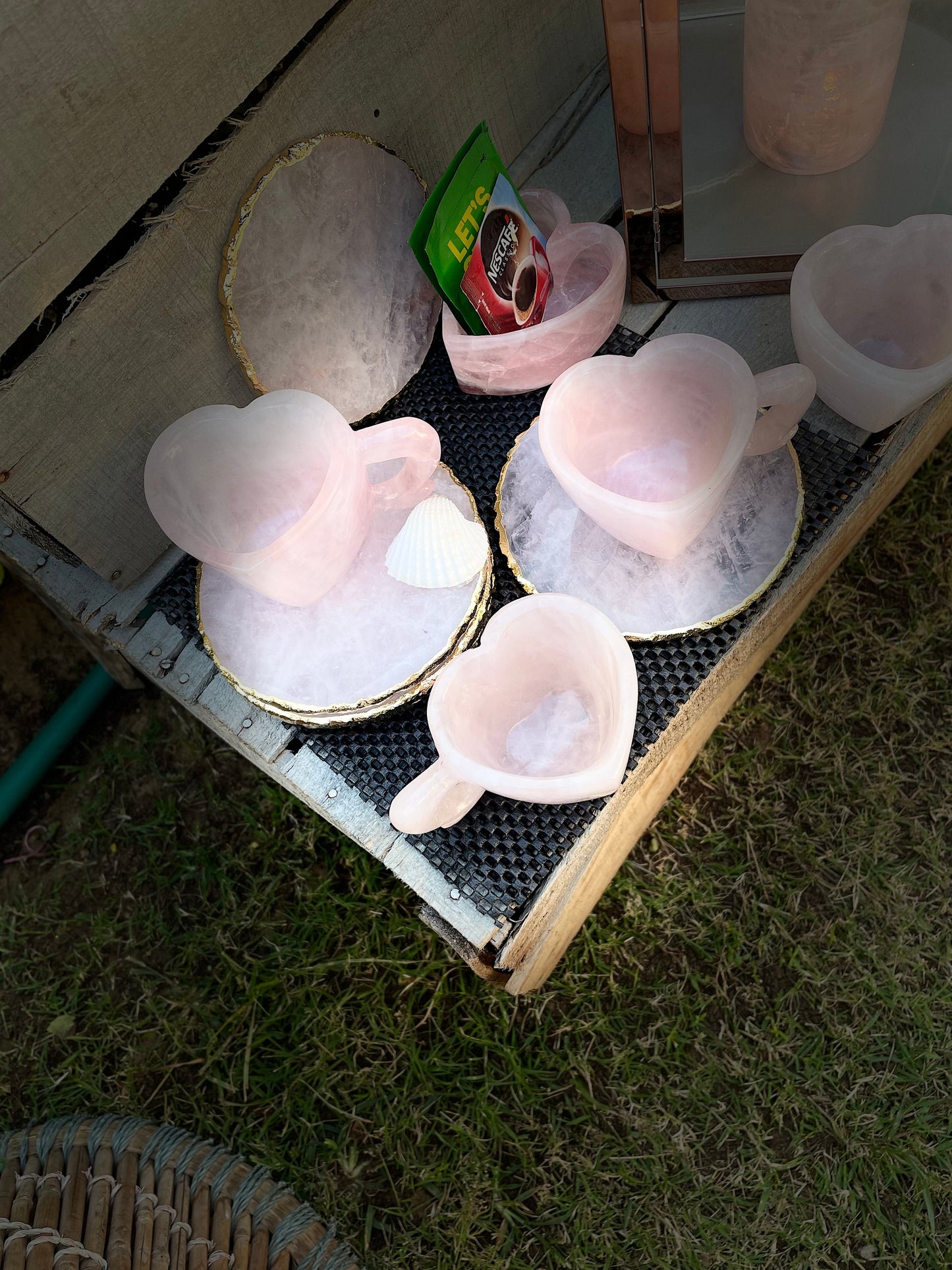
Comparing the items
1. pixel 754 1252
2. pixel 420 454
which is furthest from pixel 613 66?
pixel 754 1252

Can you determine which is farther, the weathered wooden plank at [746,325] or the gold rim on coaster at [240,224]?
the weathered wooden plank at [746,325]

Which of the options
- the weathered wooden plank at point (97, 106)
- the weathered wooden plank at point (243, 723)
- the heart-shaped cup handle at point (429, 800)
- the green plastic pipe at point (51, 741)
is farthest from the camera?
the green plastic pipe at point (51, 741)

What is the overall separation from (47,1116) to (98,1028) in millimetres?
95

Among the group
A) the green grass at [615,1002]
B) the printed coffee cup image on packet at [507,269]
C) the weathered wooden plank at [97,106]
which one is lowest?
the green grass at [615,1002]

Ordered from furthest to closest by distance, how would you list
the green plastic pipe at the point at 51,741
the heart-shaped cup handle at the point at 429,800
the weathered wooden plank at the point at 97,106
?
the green plastic pipe at the point at 51,741 < the heart-shaped cup handle at the point at 429,800 < the weathered wooden plank at the point at 97,106

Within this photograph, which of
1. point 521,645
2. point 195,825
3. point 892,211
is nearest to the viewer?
point 521,645

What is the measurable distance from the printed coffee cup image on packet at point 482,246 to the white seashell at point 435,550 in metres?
0.19

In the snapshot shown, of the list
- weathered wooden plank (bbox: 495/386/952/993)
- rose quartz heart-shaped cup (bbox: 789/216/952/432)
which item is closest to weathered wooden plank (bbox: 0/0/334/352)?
rose quartz heart-shaped cup (bbox: 789/216/952/432)

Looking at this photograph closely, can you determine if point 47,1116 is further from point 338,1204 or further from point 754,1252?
point 754,1252

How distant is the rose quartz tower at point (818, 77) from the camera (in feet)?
2.82

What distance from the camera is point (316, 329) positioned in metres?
0.99

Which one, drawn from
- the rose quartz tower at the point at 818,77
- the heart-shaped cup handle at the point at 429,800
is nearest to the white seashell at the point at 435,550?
the heart-shaped cup handle at the point at 429,800

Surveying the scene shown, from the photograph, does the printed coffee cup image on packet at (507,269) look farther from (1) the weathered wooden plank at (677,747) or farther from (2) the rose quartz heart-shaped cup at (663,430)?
(1) the weathered wooden plank at (677,747)

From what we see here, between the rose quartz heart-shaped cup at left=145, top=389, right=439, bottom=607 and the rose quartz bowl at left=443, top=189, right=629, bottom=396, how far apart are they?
0.14 meters
